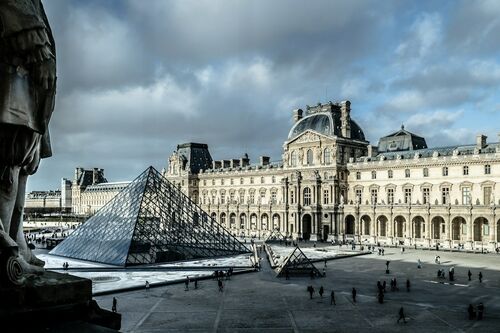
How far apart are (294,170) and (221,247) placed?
27.6 m

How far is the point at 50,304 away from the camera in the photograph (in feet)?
14.3

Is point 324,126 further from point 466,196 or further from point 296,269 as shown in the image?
point 296,269

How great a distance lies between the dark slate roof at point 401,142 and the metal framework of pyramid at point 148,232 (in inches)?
1379

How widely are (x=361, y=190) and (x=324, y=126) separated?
10.2m

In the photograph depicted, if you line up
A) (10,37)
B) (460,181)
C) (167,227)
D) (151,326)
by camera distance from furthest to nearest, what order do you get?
(460,181)
(167,227)
(151,326)
(10,37)

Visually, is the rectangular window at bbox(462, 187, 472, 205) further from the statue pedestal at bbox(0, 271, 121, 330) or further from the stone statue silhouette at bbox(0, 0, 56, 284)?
the stone statue silhouette at bbox(0, 0, 56, 284)

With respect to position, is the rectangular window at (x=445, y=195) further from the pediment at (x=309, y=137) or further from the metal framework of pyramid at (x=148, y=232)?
the metal framework of pyramid at (x=148, y=232)

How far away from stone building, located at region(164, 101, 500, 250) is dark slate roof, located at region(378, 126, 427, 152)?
0.48 feet

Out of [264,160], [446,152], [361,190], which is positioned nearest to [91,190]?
[264,160]

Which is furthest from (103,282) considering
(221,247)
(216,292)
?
(221,247)

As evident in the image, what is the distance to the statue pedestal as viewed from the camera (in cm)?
408

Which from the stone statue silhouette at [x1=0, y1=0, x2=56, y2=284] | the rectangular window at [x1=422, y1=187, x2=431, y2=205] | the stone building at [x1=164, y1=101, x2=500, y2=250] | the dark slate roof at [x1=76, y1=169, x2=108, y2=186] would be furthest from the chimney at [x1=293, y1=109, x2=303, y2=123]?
the dark slate roof at [x1=76, y1=169, x2=108, y2=186]

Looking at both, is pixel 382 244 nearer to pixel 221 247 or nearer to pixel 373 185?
pixel 373 185

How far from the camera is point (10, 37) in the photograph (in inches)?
169
